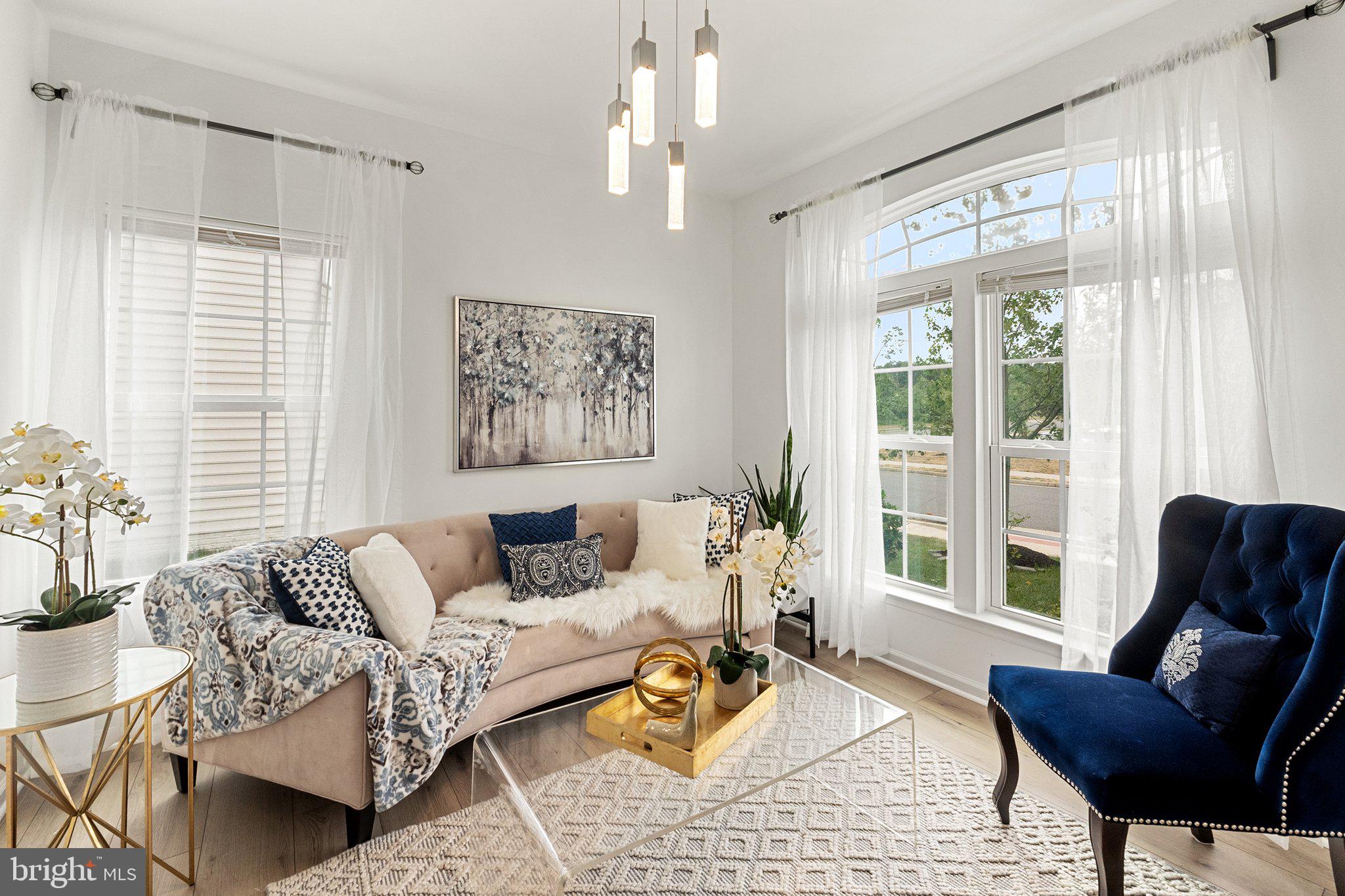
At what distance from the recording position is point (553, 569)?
296 cm

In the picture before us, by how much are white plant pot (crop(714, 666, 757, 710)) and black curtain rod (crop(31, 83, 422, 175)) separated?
2811 millimetres

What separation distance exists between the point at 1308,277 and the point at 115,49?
4.42 m

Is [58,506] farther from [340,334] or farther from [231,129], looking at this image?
[231,129]

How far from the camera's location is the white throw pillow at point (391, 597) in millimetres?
2305

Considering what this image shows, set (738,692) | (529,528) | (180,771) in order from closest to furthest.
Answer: (738,692) → (180,771) → (529,528)

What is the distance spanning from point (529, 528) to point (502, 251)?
5.04ft

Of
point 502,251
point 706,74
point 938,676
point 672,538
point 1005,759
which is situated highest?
point 502,251

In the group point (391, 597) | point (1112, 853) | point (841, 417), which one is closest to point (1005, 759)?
point (1112, 853)

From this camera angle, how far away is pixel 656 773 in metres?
1.67

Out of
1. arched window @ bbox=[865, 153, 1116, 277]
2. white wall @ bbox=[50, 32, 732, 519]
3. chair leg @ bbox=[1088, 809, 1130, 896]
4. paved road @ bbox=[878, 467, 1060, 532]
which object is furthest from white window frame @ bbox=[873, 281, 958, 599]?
chair leg @ bbox=[1088, 809, 1130, 896]

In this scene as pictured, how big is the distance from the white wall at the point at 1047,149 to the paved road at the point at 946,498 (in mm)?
527

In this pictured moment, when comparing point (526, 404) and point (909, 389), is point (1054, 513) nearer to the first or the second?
point (909, 389)

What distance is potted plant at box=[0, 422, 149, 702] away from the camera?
1485 millimetres

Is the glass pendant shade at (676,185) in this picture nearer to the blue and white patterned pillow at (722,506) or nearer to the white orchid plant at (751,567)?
the white orchid plant at (751,567)
